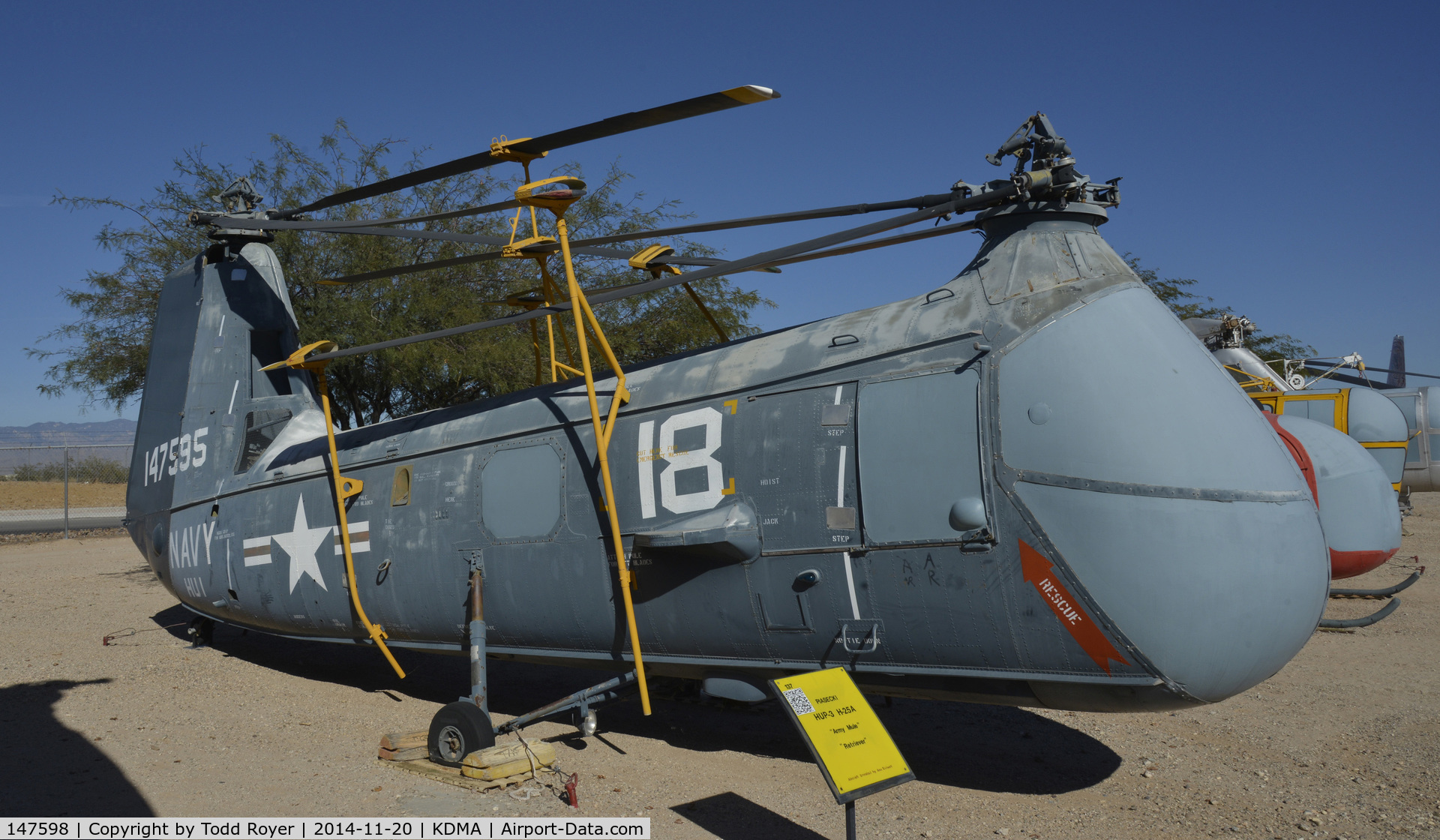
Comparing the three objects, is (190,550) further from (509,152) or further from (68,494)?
(68,494)

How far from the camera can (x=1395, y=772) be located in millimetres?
6273

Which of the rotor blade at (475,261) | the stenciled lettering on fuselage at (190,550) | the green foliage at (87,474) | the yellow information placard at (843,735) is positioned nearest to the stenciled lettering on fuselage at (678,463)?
the yellow information placard at (843,735)

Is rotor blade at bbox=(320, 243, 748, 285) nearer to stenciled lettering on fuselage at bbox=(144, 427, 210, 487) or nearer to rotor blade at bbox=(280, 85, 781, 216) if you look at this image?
A: rotor blade at bbox=(280, 85, 781, 216)

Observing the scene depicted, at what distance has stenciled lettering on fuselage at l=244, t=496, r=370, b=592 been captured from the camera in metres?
8.29

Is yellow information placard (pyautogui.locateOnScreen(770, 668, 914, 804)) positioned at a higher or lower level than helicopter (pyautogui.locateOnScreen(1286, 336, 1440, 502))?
lower

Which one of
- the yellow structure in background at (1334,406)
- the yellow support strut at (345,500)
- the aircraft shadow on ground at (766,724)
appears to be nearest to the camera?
the aircraft shadow on ground at (766,724)

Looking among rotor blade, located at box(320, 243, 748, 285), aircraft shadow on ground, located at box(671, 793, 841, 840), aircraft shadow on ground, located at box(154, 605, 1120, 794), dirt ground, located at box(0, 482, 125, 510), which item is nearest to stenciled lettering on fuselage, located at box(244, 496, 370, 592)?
aircraft shadow on ground, located at box(154, 605, 1120, 794)

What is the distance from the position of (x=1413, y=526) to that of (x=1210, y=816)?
21.9 m

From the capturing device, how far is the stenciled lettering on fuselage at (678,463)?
632cm

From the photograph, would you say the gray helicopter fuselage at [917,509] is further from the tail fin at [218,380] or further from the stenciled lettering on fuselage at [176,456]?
the stenciled lettering on fuselage at [176,456]

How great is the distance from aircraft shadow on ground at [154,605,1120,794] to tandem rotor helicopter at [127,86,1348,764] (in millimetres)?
1049

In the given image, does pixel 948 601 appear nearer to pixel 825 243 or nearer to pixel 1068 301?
pixel 1068 301

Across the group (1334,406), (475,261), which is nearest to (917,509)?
(475,261)

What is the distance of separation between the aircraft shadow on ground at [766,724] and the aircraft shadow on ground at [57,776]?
2364 millimetres
